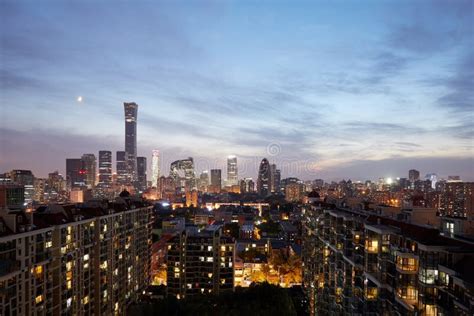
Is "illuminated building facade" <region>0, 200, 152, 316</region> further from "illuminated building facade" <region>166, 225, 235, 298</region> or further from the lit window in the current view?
"illuminated building facade" <region>166, 225, 235, 298</region>

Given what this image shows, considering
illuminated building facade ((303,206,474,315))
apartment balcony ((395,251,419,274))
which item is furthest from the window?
apartment balcony ((395,251,419,274))

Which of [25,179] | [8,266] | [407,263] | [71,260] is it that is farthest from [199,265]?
[25,179]

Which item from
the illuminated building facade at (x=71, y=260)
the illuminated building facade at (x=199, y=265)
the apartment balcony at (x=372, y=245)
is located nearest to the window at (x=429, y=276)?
the apartment balcony at (x=372, y=245)

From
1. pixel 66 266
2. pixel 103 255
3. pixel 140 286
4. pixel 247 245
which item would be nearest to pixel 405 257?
pixel 66 266

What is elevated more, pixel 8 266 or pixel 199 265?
pixel 8 266

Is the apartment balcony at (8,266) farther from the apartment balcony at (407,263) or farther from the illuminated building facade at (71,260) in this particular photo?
the apartment balcony at (407,263)

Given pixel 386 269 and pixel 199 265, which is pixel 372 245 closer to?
pixel 386 269
